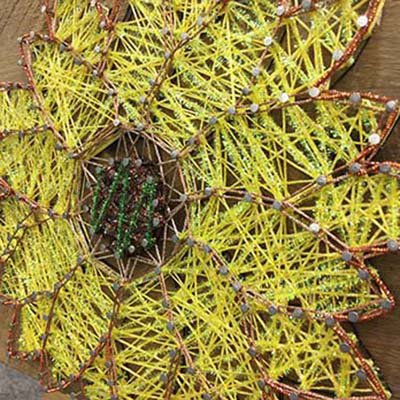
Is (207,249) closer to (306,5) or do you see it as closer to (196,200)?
(196,200)

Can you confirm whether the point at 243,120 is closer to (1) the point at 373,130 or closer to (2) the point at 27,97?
(1) the point at 373,130

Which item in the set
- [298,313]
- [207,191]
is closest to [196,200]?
[207,191]

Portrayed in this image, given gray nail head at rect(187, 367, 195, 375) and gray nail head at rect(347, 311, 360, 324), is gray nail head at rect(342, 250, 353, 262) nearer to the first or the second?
gray nail head at rect(347, 311, 360, 324)

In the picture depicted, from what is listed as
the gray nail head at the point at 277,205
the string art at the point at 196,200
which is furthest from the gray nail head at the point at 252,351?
the gray nail head at the point at 277,205

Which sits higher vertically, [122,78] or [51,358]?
[122,78]

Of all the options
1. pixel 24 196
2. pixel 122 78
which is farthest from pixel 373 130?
pixel 24 196

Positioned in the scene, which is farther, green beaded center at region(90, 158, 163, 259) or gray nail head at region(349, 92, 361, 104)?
green beaded center at region(90, 158, 163, 259)

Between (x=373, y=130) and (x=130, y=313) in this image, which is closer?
(x=373, y=130)

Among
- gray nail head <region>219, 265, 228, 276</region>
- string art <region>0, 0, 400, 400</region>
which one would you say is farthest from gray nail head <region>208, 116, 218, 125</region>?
gray nail head <region>219, 265, 228, 276</region>

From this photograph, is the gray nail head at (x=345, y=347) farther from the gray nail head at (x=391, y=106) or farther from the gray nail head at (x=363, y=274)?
the gray nail head at (x=391, y=106)
